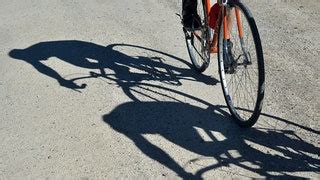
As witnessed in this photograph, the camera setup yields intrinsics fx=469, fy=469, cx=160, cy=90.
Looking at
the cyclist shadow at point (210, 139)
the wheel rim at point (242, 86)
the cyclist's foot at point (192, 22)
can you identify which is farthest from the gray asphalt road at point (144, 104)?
the cyclist's foot at point (192, 22)

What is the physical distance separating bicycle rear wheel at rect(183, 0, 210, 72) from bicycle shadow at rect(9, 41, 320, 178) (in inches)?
6.3

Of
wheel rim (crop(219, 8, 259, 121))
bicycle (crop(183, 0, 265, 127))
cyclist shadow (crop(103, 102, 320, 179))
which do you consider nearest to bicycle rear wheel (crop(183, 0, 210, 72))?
bicycle (crop(183, 0, 265, 127))

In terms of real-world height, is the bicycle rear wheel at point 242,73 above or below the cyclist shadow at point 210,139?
above

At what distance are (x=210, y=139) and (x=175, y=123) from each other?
0.47 metres

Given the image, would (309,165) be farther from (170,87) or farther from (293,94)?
(170,87)

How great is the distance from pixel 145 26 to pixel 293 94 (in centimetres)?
307

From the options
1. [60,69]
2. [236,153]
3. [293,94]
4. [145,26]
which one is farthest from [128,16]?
[236,153]

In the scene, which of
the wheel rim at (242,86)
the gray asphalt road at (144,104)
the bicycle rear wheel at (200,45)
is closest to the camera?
the gray asphalt road at (144,104)

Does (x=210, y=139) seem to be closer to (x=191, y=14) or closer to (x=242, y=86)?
(x=242, y=86)

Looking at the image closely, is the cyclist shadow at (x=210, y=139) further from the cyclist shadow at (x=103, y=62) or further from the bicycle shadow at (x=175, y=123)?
the cyclist shadow at (x=103, y=62)

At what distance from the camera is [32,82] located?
6.00m

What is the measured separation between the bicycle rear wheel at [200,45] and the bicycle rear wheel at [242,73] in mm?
322

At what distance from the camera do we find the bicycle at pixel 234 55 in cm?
416

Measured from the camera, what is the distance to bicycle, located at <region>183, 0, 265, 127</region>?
416 centimetres
